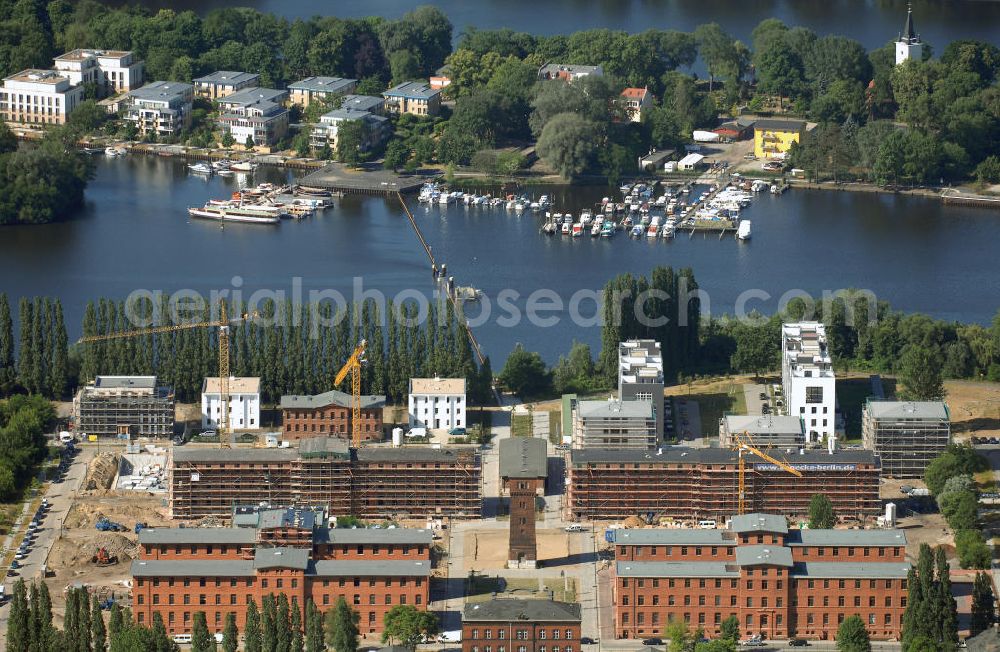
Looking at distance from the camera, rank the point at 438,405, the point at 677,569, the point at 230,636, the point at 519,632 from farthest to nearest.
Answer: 1. the point at 438,405
2. the point at 677,569
3. the point at 230,636
4. the point at 519,632

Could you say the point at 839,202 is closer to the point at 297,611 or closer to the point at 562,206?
the point at 562,206

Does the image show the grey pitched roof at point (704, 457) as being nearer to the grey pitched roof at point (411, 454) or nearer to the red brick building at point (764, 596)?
the grey pitched roof at point (411, 454)

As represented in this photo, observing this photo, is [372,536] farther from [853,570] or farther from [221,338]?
[221,338]

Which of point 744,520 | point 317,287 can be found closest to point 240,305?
point 317,287

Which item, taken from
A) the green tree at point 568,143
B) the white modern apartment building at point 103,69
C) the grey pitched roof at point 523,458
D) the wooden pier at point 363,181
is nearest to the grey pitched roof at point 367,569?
the grey pitched roof at point 523,458

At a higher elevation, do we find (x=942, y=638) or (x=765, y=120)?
(x=765, y=120)

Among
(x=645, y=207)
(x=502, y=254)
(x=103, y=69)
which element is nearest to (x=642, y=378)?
(x=502, y=254)
